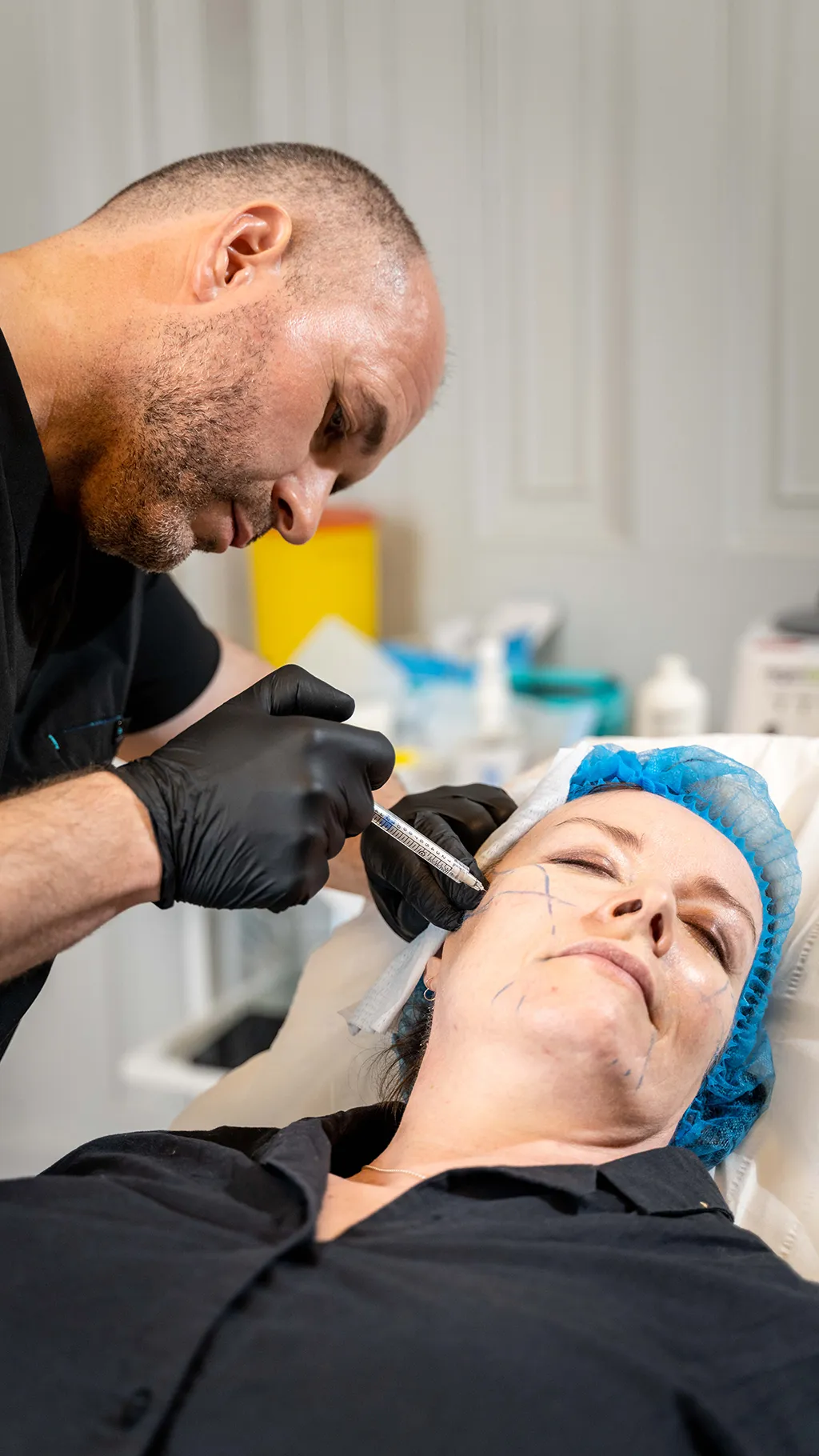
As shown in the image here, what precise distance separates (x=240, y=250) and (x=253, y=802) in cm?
64

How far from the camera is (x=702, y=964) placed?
3.77 ft

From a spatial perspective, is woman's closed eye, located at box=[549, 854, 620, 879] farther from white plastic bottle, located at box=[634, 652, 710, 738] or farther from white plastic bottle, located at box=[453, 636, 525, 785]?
white plastic bottle, located at box=[634, 652, 710, 738]

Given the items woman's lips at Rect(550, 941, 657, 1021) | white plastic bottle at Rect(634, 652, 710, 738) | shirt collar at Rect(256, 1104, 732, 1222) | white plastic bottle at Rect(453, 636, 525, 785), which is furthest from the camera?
white plastic bottle at Rect(634, 652, 710, 738)

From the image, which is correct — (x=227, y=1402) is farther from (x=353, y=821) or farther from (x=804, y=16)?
(x=804, y=16)

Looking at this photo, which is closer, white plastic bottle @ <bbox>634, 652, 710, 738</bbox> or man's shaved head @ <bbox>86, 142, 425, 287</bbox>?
man's shaved head @ <bbox>86, 142, 425, 287</bbox>

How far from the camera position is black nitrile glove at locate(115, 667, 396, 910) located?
1014mm

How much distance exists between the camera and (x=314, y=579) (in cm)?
252

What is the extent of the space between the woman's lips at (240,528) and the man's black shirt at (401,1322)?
0.69 m

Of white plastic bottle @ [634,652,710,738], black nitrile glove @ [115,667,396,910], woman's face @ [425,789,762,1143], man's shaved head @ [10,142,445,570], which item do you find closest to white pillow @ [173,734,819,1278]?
woman's face @ [425,789,762,1143]

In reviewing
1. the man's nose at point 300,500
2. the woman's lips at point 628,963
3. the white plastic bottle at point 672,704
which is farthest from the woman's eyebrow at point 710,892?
the white plastic bottle at point 672,704

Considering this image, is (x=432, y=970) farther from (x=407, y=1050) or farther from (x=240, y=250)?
(x=240, y=250)

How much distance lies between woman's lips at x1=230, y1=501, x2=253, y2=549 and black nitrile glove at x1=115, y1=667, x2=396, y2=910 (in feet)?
1.10

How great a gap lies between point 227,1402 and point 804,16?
2.36m

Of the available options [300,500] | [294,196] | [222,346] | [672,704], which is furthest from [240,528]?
[672,704]
